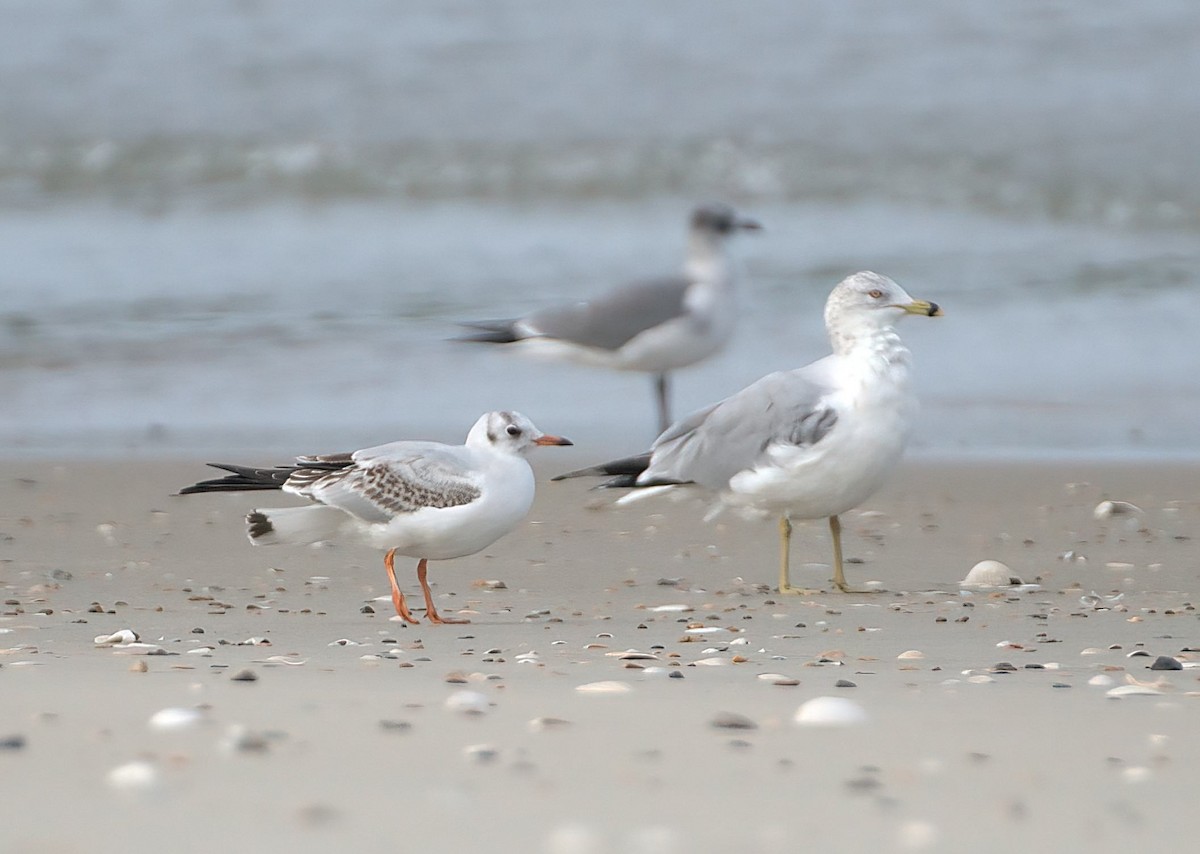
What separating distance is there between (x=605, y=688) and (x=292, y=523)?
1.66 metres

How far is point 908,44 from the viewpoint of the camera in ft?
54.2

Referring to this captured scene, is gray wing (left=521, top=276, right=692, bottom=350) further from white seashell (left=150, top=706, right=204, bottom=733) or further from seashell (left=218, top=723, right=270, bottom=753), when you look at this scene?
seashell (left=218, top=723, right=270, bottom=753)

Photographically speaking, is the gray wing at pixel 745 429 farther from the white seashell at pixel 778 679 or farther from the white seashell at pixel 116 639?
the white seashell at pixel 116 639

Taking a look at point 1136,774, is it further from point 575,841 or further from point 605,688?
point 605,688

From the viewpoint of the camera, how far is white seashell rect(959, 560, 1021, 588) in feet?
16.6

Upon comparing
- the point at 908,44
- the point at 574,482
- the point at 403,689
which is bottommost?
the point at 574,482

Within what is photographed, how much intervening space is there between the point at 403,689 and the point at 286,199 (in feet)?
37.9

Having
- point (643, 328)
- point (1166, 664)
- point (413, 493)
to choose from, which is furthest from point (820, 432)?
point (643, 328)

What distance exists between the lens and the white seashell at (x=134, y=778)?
2.54 m

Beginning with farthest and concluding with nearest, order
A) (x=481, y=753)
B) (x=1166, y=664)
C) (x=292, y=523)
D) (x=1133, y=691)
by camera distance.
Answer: (x=292, y=523)
(x=1166, y=664)
(x=1133, y=691)
(x=481, y=753)

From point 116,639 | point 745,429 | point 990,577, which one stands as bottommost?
point 990,577

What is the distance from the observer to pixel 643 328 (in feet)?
27.9

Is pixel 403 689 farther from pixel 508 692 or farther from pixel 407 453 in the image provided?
pixel 407 453

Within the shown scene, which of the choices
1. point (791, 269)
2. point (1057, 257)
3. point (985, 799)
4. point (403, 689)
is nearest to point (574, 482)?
point (403, 689)
